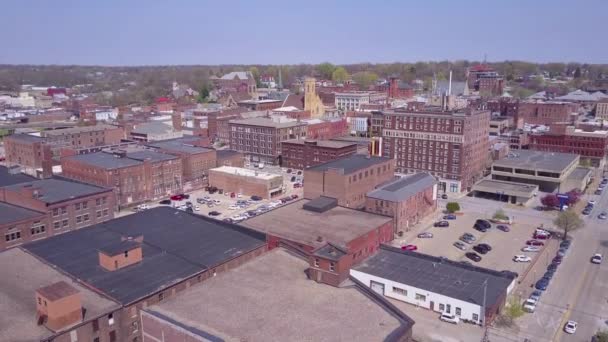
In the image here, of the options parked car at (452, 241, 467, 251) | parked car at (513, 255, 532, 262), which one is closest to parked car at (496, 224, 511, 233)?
parked car at (452, 241, 467, 251)

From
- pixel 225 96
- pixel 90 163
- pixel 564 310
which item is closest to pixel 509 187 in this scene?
pixel 564 310

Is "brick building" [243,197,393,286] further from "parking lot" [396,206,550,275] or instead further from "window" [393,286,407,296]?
"parking lot" [396,206,550,275]

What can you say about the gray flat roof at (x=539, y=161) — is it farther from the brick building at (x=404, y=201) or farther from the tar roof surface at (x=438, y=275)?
the tar roof surface at (x=438, y=275)

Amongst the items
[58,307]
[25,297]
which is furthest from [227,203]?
[58,307]

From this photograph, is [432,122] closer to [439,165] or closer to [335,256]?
[439,165]

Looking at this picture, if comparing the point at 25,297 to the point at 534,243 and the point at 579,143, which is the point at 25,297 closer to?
the point at 534,243

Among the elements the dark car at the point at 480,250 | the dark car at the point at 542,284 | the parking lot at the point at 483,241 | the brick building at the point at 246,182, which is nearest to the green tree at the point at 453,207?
the parking lot at the point at 483,241
